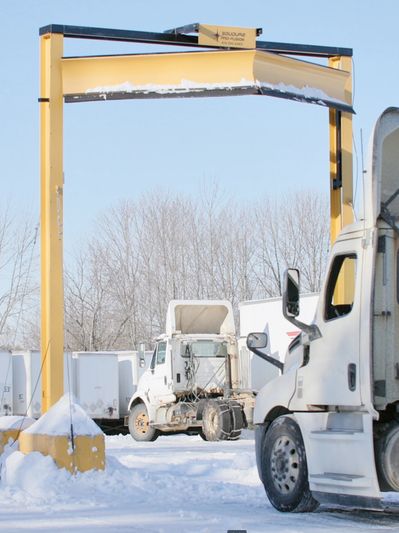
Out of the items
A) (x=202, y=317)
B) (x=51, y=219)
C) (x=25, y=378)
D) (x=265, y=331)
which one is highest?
(x=51, y=219)

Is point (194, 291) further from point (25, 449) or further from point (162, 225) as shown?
point (25, 449)

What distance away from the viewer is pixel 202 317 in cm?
2697

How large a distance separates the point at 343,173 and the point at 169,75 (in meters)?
3.37

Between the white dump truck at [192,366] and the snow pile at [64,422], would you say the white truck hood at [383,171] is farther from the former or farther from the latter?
the white dump truck at [192,366]

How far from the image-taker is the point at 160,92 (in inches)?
551

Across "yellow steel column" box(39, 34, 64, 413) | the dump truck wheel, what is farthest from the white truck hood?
the dump truck wheel

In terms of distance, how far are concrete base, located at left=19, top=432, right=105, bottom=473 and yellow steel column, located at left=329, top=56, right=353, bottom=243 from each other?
5.27 m

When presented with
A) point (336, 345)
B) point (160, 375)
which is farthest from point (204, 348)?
point (336, 345)

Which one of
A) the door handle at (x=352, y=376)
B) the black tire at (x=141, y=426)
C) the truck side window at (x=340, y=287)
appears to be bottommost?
the black tire at (x=141, y=426)

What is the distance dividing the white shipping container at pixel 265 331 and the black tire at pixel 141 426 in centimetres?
327

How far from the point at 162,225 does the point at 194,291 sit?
4159mm

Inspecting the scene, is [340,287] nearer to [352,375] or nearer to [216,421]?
[352,375]

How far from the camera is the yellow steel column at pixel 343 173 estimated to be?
1542cm

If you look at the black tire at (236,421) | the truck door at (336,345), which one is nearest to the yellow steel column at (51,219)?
the truck door at (336,345)
